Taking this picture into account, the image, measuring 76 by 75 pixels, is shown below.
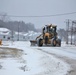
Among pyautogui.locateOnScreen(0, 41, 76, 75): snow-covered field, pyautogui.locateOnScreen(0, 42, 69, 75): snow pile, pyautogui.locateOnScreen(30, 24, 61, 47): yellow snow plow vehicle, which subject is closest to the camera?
pyautogui.locateOnScreen(0, 42, 69, 75): snow pile

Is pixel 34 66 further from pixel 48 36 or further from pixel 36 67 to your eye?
pixel 48 36

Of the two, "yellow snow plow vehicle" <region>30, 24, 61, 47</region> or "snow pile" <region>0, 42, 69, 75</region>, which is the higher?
"yellow snow plow vehicle" <region>30, 24, 61, 47</region>

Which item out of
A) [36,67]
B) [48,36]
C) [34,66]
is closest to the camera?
[36,67]

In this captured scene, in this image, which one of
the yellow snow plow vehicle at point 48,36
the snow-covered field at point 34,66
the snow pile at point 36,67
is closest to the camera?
the snow pile at point 36,67

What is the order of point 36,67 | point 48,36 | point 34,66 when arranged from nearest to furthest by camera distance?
point 36,67 → point 34,66 → point 48,36

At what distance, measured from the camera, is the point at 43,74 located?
13.7m

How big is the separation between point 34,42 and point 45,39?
3.21 m

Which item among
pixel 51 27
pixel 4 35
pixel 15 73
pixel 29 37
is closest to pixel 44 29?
pixel 51 27

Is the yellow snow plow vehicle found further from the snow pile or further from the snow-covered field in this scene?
A: the snow pile

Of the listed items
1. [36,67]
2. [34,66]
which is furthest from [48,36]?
[36,67]

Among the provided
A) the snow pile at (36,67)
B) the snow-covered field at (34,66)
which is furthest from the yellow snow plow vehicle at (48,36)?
the snow pile at (36,67)

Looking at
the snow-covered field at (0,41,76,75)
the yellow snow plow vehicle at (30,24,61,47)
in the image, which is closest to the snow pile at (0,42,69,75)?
the snow-covered field at (0,41,76,75)

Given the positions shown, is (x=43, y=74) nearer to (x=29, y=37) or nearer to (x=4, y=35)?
(x=4, y=35)

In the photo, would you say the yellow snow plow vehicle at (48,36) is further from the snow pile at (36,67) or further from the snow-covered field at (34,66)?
the snow pile at (36,67)
